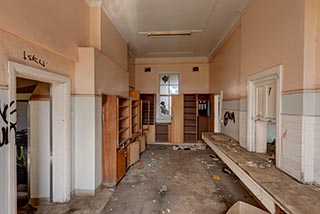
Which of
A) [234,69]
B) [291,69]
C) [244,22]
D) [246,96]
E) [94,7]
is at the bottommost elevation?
[246,96]

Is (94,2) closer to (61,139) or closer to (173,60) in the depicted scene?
(61,139)

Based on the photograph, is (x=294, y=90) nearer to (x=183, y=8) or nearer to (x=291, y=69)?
(x=291, y=69)

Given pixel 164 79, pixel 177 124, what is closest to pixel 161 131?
pixel 177 124

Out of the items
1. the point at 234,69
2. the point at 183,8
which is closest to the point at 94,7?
the point at 183,8

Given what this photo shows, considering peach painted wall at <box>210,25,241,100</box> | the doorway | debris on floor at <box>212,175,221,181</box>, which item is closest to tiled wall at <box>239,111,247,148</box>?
peach painted wall at <box>210,25,241,100</box>

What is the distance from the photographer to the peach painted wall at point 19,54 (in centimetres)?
202

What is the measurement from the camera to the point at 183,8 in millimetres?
4359

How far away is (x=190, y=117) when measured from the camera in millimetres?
8633

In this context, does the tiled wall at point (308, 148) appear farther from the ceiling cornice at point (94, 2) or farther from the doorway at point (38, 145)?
the ceiling cornice at point (94, 2)

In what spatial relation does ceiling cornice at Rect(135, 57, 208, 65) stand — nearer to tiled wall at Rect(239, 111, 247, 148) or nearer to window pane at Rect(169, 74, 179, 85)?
window pane at Rect(169, 74, 179, 85)

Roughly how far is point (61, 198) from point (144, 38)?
4.77 metres

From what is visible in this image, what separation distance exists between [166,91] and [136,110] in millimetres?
2871

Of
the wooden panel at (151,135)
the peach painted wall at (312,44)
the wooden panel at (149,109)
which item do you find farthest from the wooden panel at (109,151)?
the wooden panel at (151,135)

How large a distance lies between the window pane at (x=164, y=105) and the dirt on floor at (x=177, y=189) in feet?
10.6
